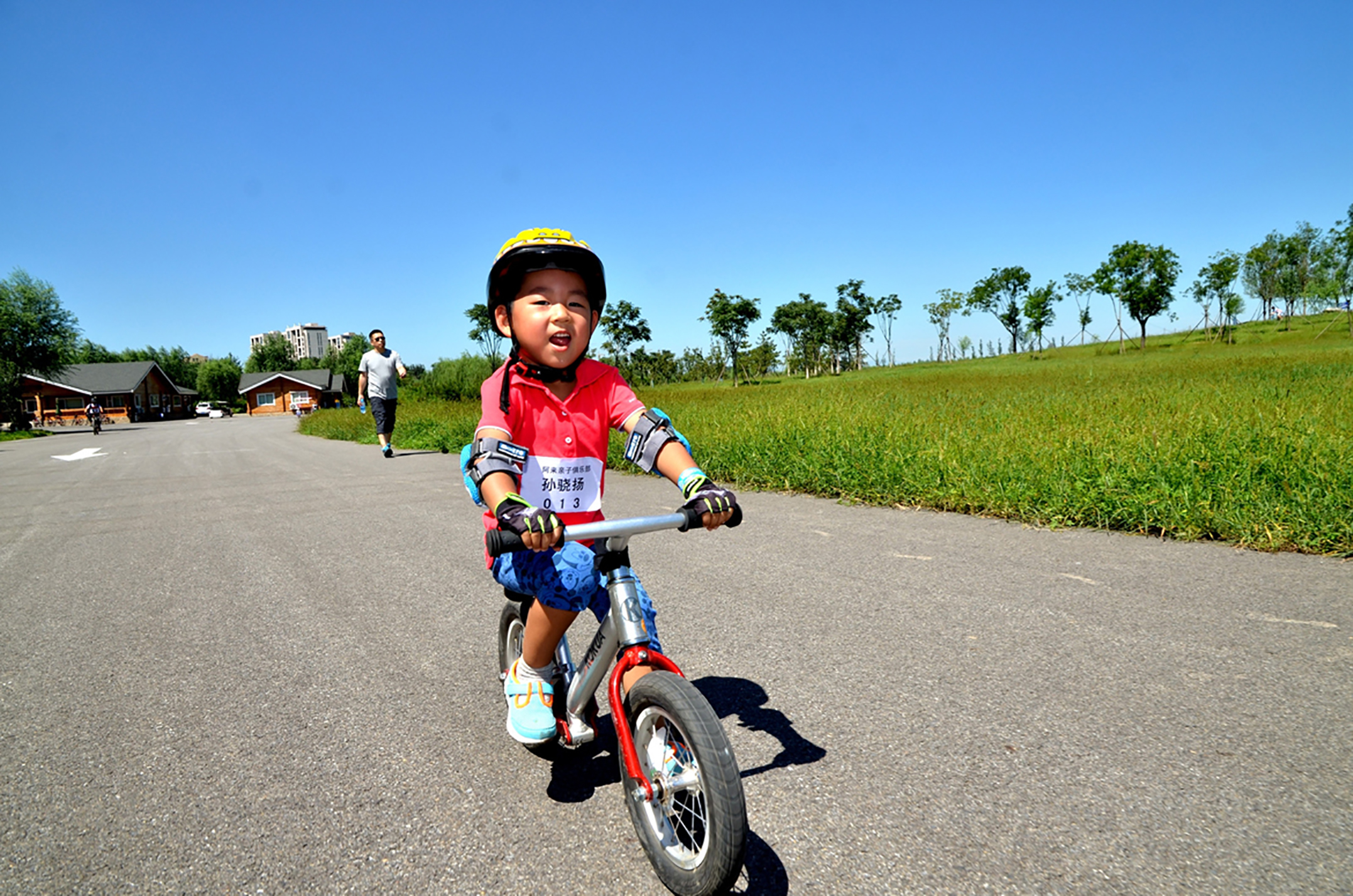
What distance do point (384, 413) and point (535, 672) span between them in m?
11.4

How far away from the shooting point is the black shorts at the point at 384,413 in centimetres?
1270

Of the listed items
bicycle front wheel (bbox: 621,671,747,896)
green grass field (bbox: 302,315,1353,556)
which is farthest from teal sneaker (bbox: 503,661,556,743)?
green grass field (bbox: 302,315,1353,556)

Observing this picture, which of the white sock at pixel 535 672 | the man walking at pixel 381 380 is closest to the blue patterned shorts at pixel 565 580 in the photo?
the white sock at pixel 535 672

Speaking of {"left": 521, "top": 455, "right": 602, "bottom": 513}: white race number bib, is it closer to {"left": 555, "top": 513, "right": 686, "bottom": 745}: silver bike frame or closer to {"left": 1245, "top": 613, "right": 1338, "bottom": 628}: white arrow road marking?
{"left": 555, "top": 513, "right": 686, "bottom": 745}: silver bike frame

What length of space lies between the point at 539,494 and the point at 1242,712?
257cm

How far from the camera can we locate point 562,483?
240 cm

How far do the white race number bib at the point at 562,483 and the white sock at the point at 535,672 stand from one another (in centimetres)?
53

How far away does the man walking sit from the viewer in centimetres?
1248

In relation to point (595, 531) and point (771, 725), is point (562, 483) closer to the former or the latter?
point (595, 531)

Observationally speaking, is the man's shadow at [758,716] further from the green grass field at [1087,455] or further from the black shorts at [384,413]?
the black shorts at [384,413]

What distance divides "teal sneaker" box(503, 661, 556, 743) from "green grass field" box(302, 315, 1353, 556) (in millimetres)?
4606

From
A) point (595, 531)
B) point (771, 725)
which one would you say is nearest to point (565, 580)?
point (595, 531)

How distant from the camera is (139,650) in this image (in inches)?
146

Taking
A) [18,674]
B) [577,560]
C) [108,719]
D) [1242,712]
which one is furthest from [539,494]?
[18,674]
